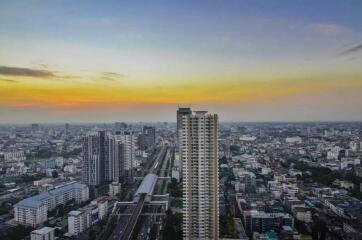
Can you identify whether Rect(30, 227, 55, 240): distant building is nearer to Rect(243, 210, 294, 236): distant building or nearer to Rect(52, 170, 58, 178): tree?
Rect(243, 210, 294, 236): distant building

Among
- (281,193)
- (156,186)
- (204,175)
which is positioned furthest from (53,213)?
(281,193)

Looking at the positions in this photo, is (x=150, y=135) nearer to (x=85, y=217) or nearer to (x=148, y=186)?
(x=148, y=186)

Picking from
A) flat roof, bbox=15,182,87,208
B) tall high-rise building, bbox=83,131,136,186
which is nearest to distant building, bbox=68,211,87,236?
flat roof, bbox=15,182,87,208

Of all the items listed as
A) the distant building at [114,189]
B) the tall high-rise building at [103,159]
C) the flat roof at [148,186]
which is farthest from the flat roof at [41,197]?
the flat roof at [148,186]

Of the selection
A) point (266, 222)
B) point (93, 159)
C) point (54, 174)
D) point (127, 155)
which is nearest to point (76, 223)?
point (266, 222)

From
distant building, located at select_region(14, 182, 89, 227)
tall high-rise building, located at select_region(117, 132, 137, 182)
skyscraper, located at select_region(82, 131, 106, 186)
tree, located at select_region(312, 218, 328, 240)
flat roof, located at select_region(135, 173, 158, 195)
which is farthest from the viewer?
tall high-rise building, located at select_region(117, 132, 137, 182)

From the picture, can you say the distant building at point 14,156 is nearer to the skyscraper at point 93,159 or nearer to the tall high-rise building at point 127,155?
the skyscraper at point 93,159

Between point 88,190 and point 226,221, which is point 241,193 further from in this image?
point 88,190
